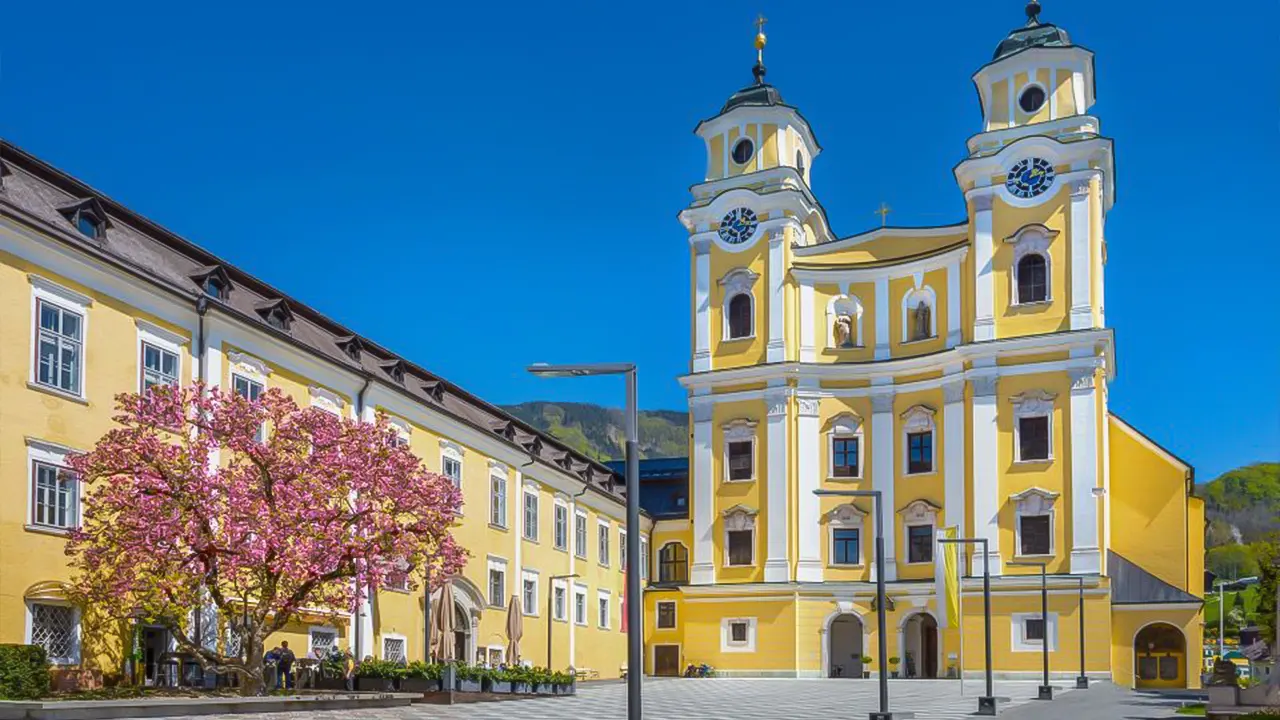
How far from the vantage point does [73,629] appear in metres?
26.8

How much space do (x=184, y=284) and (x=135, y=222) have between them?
1763 millimetres

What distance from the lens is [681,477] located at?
247 feet

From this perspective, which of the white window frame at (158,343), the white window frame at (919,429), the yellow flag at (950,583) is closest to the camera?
the white window frame at (158,343)

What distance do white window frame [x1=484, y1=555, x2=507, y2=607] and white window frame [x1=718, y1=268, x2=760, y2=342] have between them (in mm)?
20371

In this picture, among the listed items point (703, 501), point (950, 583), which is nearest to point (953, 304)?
point (703, 501)

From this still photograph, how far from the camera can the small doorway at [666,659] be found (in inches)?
2657

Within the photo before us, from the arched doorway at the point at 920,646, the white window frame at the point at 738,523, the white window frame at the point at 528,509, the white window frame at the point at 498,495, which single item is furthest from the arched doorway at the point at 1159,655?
the white window frame at the point at 498,495

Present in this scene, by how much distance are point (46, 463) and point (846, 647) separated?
145 feet

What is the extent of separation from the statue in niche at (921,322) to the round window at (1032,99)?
9.68 meters

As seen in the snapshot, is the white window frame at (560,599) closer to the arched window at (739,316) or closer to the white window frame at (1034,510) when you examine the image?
the arched window at (739,316)

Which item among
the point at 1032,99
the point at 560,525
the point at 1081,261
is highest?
the point at 1032,99

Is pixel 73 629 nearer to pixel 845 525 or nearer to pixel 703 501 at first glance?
pixel 703 501

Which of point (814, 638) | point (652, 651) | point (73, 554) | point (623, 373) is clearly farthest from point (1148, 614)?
point (623, 373)

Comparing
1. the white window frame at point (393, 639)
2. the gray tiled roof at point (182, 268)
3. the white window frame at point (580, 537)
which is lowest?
the white window frame at point (393, 639)
